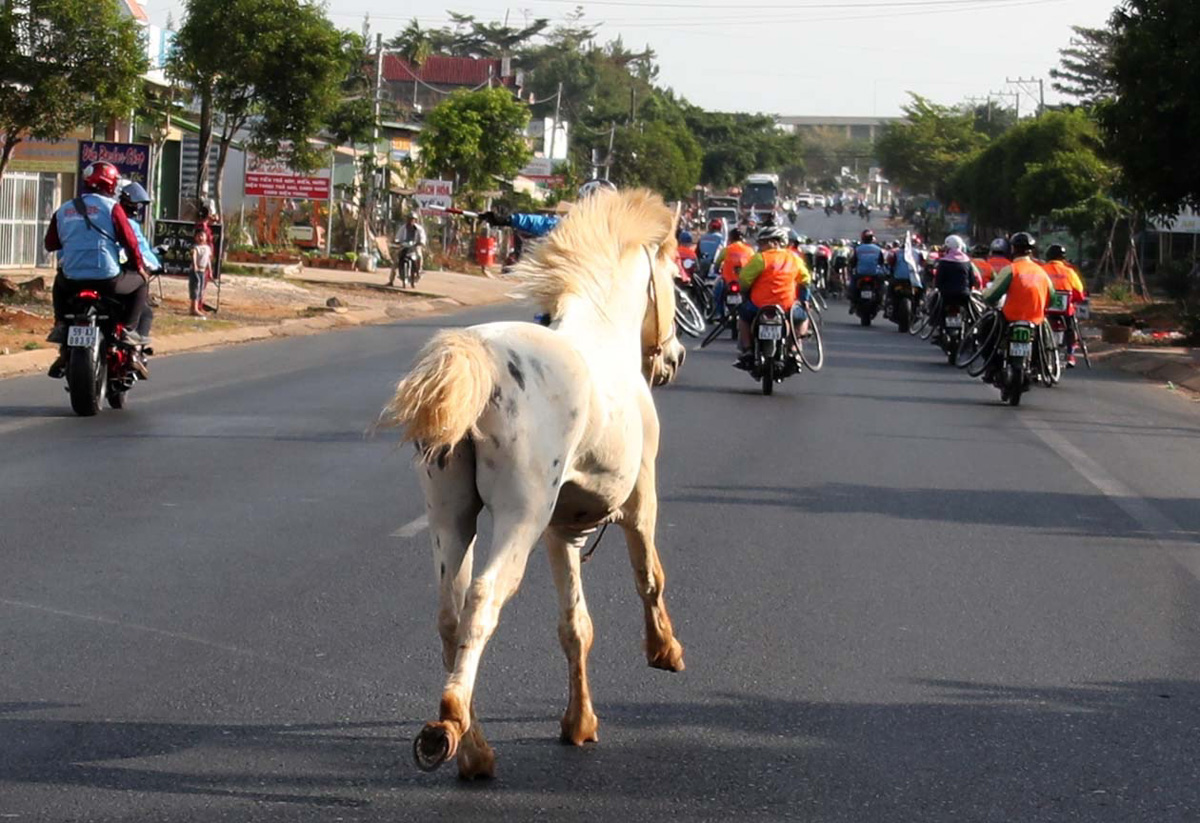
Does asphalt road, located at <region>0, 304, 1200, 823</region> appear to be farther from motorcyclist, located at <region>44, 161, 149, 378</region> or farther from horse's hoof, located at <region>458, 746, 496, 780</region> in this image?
motorcyclist, located at <region>44, 161, 149, 378</region>

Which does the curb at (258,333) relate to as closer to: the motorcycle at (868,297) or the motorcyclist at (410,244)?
the motorcyclist at (410,244)

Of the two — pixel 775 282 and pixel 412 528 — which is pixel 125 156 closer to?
pixel 775 282

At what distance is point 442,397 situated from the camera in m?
4.30

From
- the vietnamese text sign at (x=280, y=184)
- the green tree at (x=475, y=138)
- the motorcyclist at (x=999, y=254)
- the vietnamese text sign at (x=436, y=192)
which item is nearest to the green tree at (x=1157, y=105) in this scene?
the motorcyclist at (x=999, y=254)

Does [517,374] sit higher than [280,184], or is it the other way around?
[280,184]

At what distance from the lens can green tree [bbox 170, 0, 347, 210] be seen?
30094mm

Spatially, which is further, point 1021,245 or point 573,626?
point 1021,245

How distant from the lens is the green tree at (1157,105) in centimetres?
2664

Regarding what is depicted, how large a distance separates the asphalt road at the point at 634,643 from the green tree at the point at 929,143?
3734 inches

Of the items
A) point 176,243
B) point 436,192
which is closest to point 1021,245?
point 176,243

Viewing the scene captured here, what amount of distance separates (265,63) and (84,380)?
718 inches

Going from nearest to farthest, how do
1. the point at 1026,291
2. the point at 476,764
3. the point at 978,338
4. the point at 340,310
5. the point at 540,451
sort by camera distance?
the point at 540,451 → the point at 476,764 → the point at 1026,291 → the point at 978,338 → the point at 340,310

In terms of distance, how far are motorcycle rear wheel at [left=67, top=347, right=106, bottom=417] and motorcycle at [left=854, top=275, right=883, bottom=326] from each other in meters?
22.4

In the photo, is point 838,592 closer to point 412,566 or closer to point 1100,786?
point 412,566
